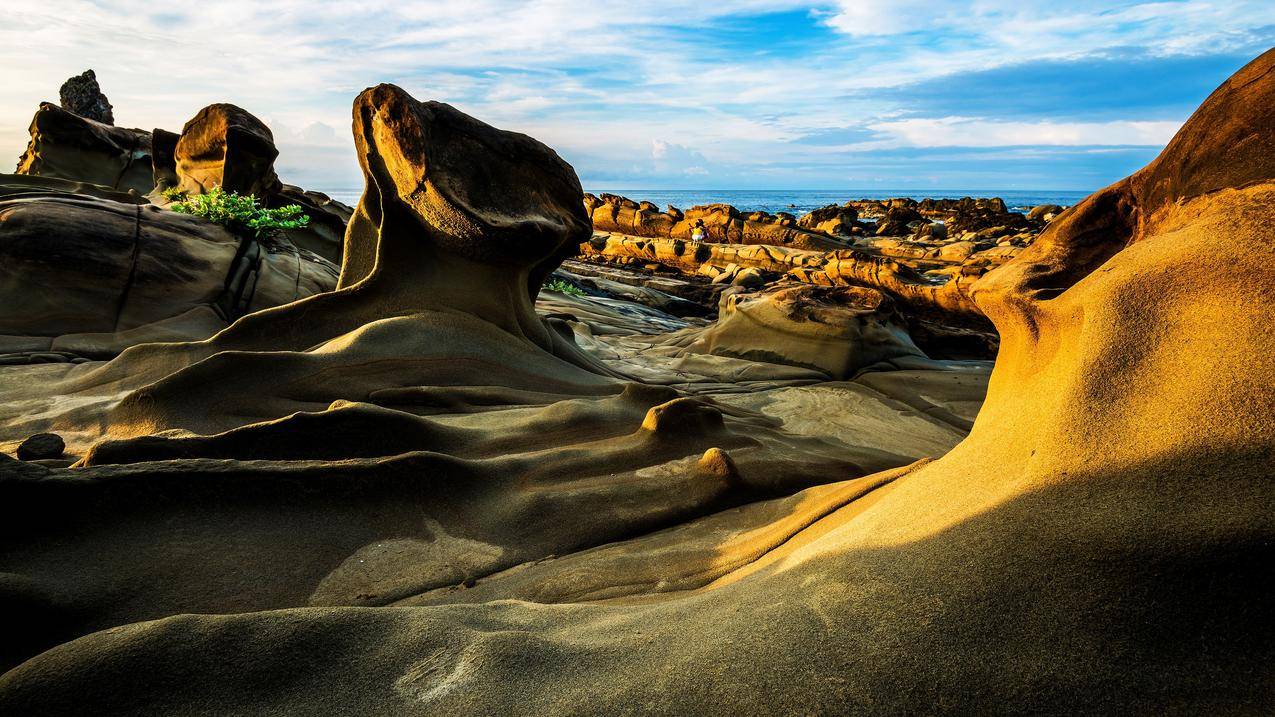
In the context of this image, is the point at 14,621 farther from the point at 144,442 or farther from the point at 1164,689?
the point at 1164,689

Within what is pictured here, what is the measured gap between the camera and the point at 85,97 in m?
19.1

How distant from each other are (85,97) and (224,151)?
52.8 ft

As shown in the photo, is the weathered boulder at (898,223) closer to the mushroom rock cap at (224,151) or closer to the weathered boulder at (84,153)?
the mushroom rock cap at (224,151)

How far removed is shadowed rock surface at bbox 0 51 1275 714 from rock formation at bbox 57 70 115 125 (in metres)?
21.9

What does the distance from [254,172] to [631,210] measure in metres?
17.5

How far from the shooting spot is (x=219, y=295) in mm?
6039

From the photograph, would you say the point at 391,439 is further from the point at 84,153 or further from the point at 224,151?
the point at 84,153

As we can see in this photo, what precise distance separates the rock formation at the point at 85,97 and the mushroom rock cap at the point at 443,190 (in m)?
20.0

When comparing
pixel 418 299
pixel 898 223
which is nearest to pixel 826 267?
pixel 418 299

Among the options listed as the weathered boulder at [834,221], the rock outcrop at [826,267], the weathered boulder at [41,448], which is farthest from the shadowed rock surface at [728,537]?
the weathered boulder at [834,221]

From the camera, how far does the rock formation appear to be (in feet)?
62.0

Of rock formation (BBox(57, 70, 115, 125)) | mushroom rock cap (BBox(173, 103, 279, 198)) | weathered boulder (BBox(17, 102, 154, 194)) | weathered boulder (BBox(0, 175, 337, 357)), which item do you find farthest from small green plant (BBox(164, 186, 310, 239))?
rock formation (BBox(57, 70, 115, 125))

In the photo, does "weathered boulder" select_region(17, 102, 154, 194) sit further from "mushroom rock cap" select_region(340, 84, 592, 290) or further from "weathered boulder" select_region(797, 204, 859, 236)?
"weathered boulder" select_region(797, 204, 859, 236)

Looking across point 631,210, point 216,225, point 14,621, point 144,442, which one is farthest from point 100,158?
point 631,210
